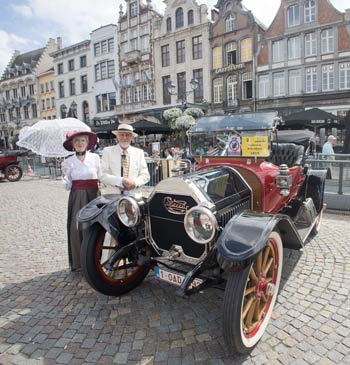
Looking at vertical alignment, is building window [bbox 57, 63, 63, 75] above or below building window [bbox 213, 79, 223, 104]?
above

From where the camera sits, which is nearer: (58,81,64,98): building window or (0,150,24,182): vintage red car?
(0,150,24,182): vintage red car

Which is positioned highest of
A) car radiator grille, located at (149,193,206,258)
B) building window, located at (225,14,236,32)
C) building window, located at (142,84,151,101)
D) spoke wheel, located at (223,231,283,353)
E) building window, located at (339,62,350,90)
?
building window, located at (225,14,236,32)

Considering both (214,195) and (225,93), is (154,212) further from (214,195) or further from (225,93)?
(225,93)

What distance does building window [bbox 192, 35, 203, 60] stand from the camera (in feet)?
82.5

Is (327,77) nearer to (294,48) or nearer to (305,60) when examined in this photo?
(305,60)

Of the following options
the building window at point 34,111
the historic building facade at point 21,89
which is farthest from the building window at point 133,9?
the building window at point 34,111

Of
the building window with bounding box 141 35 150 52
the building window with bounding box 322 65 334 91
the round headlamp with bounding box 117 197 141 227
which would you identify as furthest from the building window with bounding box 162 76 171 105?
the round headlamp with bounding box 117 197 141 227

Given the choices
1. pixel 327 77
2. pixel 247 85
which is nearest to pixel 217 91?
pixel 247 85

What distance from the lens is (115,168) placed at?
379 centimetres

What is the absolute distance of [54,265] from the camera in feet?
13.8

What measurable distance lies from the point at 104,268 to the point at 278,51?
22.6 m

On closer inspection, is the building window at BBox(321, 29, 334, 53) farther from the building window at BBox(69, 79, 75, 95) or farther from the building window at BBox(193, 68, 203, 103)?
the building window at BBox(69, 79, 75, 95)

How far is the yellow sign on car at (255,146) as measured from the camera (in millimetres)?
3764

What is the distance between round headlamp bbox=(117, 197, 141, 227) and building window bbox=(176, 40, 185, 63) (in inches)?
998
